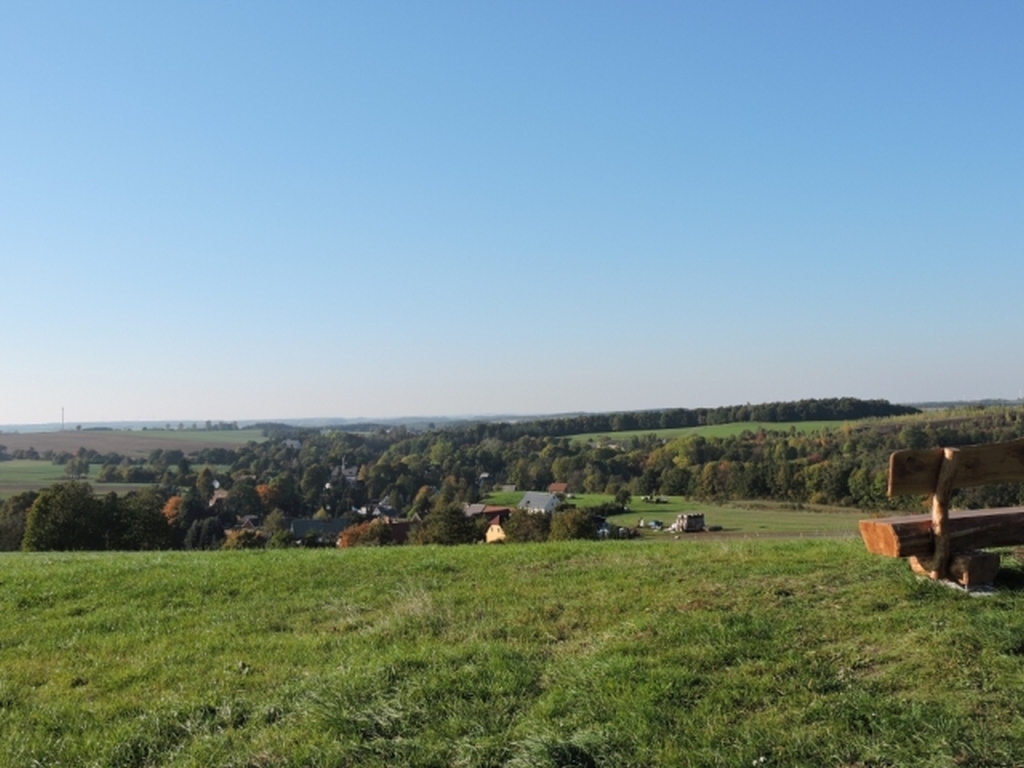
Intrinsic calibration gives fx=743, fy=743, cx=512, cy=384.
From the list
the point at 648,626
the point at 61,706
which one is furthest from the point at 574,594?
the point at 61,706

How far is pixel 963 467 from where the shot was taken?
22.5ft

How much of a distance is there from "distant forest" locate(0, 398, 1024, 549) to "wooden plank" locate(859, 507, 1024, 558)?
517 inches

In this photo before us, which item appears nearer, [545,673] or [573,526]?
[545,673]

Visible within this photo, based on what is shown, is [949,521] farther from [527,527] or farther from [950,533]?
[527,527]

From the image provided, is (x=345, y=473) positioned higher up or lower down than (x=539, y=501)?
lower down

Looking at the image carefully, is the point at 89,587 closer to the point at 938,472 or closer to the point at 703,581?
the point at 703,581

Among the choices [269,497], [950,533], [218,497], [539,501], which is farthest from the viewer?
[269,497]

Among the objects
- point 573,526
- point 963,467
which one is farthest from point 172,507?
point 963,467

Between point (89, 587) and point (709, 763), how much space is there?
10.0 m

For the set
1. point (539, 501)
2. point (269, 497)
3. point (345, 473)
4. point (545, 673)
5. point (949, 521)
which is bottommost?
point (269, 497)

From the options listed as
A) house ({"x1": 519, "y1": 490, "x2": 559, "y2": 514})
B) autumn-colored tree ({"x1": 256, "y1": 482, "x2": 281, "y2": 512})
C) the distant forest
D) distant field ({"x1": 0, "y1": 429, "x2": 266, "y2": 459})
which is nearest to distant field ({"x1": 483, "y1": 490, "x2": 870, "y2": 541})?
house ({"x1": 519, "y1": 490, "x2": 559, "y2": 514})

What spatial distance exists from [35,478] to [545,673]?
103184mm

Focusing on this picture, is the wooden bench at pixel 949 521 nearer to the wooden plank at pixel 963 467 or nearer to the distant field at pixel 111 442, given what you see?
the wooden plank at pixel 963 467

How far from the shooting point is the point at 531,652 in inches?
255
